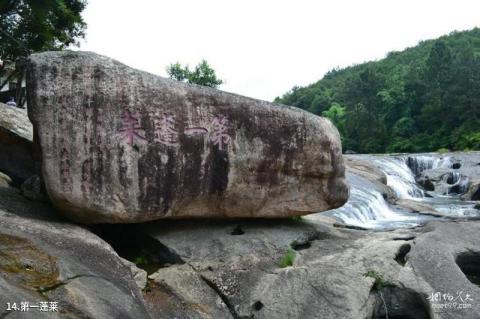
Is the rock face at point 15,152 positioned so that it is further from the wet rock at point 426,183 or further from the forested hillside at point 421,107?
the forested hillside at point 421,107

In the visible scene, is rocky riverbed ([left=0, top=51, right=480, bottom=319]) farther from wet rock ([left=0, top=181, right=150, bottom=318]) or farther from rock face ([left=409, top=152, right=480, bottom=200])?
rock face ([left=409, top=152, right=480, bottom=200])

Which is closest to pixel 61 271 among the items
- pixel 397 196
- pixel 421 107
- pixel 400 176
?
pixel 397 196

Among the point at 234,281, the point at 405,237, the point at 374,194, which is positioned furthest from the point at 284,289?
the point at 374,194

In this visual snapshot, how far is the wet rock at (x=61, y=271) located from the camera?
4.09 meters

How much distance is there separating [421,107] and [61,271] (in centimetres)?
5331

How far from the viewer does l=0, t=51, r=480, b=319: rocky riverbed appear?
178 inches

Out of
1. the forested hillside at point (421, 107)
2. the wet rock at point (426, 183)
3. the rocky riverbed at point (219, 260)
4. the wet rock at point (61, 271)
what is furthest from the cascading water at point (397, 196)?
the forested hillside at point (421, 107)

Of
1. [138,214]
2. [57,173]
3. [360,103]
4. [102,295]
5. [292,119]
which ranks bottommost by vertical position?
[102,295]

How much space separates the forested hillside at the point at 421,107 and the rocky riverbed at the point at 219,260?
36.8m

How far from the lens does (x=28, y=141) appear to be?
7168mm

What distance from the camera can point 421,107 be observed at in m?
52.3

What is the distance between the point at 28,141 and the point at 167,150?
2.40m

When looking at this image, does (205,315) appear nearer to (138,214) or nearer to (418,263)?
(138,214)

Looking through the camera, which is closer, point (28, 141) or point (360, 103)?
point (28, 141)
